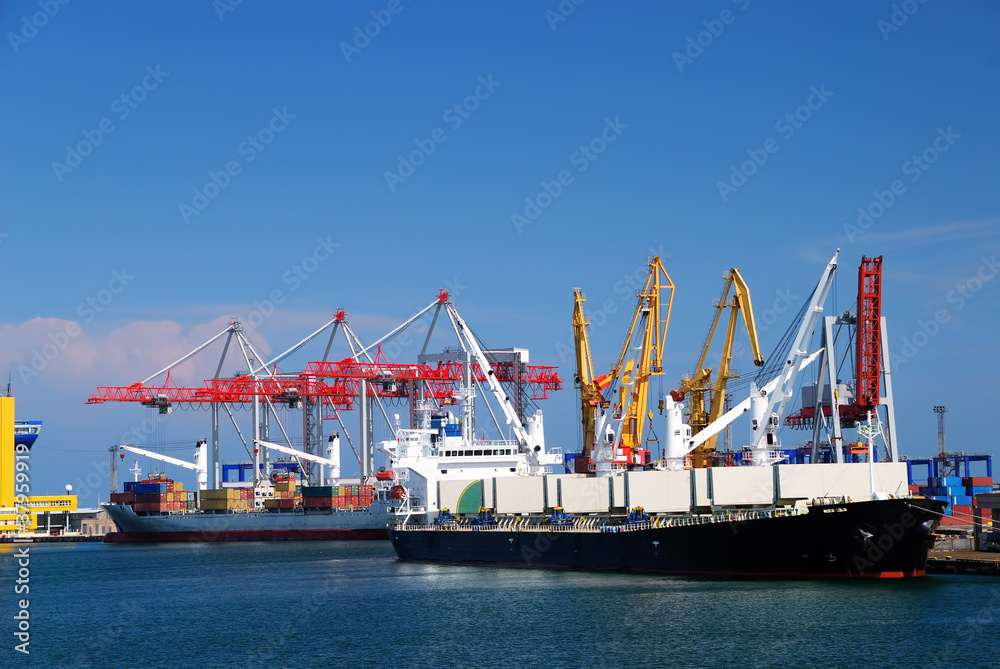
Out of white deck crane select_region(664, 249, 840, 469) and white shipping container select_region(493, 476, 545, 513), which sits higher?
white deck crane select_region(664, 249, 840, 469)

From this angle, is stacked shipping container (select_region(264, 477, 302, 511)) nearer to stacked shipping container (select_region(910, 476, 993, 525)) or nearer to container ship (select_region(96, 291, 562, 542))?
container ship (select_region(96, 291, 562, 542))

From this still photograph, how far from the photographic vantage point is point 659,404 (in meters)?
65.3

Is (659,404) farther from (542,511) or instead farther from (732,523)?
(732,523)

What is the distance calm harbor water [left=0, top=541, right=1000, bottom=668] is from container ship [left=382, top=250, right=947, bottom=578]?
4.62 feet

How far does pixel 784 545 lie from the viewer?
42.2 metres

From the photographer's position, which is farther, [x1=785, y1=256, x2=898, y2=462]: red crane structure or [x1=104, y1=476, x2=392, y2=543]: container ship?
[x1=104, y1=476, x2=392, y2=543]: container ship

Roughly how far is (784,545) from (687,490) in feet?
21.7

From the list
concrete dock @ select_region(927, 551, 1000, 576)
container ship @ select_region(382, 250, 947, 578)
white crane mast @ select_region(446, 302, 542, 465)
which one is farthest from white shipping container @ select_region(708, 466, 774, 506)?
white crane mast @ select_region(446, 302, 542, 465)

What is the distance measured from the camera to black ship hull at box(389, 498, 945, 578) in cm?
4025

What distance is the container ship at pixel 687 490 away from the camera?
41438mm

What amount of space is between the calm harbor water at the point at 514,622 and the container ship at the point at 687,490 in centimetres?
141

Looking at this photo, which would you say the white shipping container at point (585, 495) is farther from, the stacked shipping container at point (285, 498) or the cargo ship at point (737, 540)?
the stacked shipping container at point (285, 498)

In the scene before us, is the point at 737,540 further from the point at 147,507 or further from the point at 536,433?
the point at 147,507

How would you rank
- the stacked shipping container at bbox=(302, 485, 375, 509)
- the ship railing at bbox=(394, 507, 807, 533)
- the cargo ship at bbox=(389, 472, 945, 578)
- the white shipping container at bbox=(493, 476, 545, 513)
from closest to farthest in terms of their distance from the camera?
the cargo ship at bbox=(389, 472, 945, 578), the ship railing at bbox=(394, 507, 807, 533), the white shipping container at bbox=(493, 476, 545, 513), the stacked shipping container at bbox=(302, 485, 375, 509)
